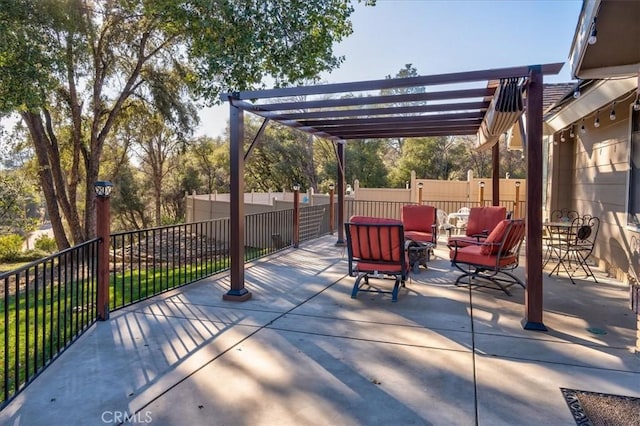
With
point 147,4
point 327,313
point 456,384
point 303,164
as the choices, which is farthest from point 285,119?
point 303,164

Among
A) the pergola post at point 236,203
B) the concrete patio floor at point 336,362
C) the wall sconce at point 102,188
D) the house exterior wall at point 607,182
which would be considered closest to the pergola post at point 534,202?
the concrete patio floor at point 336,362

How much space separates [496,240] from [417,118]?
212cm

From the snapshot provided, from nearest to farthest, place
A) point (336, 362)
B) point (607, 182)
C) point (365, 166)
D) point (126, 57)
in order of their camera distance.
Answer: point (336, 362)
point (607, 182)
point (126, 57)
point (365, 166)

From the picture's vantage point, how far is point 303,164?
75.1ft

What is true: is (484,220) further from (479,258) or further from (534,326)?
(534,326)

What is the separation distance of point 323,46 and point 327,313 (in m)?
6.43

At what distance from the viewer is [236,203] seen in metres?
4.82

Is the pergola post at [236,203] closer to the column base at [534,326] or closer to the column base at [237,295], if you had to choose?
the column base at [237,295]

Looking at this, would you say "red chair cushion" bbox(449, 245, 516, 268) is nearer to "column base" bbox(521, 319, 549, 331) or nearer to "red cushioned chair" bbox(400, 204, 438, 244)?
"column base" bbox(521, 319, 549, 331)

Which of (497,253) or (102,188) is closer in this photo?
(102,188)

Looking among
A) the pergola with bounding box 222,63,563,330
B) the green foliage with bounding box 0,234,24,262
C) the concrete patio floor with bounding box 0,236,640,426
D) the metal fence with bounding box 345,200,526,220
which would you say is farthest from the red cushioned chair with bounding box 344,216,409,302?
the green foliage with bounding box 0,234,24,262

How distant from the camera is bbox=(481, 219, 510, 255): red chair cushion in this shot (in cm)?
498

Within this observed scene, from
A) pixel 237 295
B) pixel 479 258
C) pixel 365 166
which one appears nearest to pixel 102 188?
pixel 237 295

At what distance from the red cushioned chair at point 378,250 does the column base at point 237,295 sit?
1205 mm
